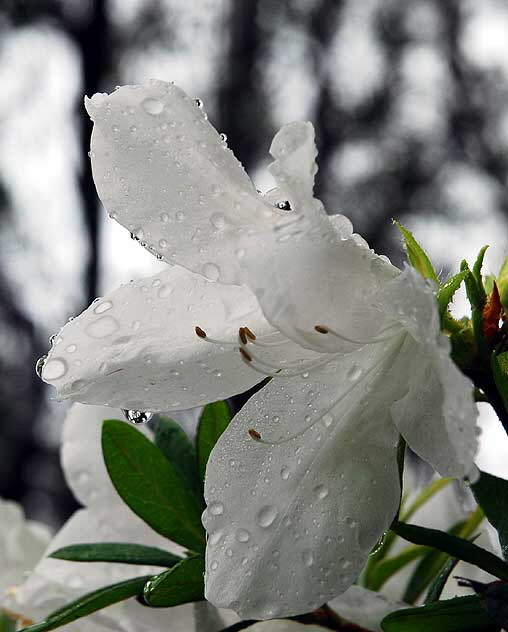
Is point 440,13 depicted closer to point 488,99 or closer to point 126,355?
point 488,99

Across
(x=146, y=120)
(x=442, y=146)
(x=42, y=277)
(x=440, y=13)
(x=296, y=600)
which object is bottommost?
(x=296, y=600)

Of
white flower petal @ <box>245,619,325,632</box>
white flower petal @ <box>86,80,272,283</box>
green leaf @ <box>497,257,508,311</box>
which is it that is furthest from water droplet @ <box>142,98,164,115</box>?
white flower petal @ <box>245,619,325,632</box>

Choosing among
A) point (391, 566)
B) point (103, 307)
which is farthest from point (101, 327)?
point (391, 566)

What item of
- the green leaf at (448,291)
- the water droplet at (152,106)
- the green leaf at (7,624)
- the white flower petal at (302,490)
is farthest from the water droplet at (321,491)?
the green leaf at (7,624)

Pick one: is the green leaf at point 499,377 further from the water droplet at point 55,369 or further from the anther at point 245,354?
the water droplet at point 55,369

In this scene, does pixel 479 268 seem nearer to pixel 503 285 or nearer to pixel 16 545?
pixel 503 285

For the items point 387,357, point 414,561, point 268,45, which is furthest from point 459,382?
point 268,45

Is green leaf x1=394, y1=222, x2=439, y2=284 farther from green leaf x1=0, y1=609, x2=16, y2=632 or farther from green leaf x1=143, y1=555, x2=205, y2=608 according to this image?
green leaf x1=0, y1=609, x2=16, y2=632
